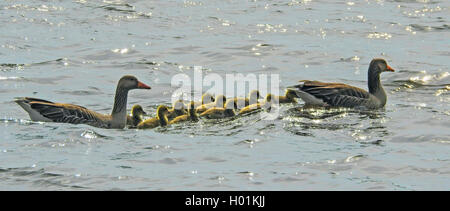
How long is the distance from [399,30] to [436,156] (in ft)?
48.9

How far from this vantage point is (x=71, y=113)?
59.7 ft

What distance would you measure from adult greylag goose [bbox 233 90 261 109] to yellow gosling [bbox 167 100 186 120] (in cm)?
111

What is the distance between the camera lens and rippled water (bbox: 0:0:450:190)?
14719 mm

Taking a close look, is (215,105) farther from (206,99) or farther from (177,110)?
(206,99)

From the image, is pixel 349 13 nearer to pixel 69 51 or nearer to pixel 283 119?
pixel 69 51

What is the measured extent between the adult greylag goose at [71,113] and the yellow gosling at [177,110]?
948 mm

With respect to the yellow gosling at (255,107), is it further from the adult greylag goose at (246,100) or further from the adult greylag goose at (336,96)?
the adult greylag goose at (336,96)

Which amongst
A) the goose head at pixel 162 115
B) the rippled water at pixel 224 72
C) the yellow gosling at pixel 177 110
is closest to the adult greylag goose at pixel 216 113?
the rippled water at pixel 224 72

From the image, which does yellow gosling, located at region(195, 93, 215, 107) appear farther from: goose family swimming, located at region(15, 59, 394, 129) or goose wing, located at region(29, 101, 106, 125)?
goose wing, located at region(29, 101, 106, 125)

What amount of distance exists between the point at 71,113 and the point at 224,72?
23.6 feet

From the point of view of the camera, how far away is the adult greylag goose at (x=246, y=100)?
66.0 ft

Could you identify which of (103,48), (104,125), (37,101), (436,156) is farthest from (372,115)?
(103,48)

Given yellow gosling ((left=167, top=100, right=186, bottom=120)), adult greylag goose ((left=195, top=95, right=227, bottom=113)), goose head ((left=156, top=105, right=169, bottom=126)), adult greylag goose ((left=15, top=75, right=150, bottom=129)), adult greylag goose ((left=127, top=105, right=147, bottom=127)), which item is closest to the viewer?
adult greylag goose ((left=15, top=75, right=150, bottom=129))

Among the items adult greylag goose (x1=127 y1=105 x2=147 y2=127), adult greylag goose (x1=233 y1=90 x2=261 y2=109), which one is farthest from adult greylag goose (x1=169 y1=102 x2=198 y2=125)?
adult greylag goose (x1=233 y1=90 x2=261 y2=109)
